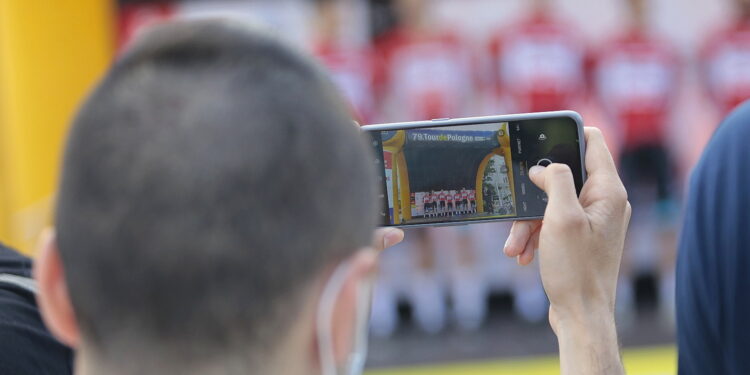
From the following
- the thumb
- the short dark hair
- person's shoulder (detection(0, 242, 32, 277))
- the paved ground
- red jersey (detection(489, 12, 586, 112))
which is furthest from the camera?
red jersey (detection(489, 12, 586, 112))

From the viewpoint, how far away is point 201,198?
77 centimetres

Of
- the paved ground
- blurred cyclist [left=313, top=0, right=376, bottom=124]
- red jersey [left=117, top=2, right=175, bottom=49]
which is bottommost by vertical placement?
the paved ground

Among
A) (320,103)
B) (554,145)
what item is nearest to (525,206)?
(554,145)

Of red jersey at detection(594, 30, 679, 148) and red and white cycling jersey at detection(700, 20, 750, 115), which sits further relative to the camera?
red jersey at detection(594, 30, 679, 148)

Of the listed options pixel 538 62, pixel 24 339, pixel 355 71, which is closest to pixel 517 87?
pixel 538 62

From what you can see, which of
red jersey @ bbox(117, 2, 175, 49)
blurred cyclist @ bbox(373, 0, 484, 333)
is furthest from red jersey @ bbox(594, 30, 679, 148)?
red jersey @ bbox(117, 2, 175, 49)

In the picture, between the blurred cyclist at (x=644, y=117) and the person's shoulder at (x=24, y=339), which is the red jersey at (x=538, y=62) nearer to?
the blurred cyclist at (x=644, y=117)

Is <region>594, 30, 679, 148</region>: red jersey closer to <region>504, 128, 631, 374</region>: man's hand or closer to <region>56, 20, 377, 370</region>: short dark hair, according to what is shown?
<region>504, 128, 631, 374</region>: man's hand

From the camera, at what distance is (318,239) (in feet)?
2.68

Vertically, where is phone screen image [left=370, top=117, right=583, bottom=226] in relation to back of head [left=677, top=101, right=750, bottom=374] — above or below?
above

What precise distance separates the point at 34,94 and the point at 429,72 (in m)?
2.47

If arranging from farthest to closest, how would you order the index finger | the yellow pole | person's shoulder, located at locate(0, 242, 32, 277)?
the yellow pole < person's shoulder, located at locate(0, 242, 32, 277) < the index finger

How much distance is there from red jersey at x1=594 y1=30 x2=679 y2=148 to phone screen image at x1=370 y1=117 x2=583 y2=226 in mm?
4682

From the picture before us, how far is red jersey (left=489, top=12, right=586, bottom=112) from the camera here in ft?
18.8
